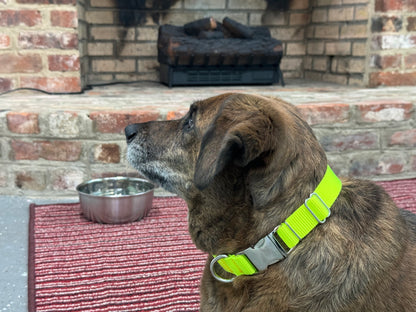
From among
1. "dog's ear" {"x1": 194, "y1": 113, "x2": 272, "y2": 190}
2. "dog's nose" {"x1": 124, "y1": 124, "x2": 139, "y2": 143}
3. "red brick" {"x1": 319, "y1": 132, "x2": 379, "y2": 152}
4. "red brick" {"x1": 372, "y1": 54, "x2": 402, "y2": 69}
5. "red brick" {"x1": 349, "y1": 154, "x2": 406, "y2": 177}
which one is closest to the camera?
"dog's ear" {"x1": 194, "y1": 113, "x2": 272, "y2": 190}

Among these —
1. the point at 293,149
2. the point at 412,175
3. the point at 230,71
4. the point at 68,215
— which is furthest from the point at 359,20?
the point at 293,149

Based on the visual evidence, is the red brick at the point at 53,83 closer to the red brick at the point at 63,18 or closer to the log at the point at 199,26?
the red brick at the point at 63,18

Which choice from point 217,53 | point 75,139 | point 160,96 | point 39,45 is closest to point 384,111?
point 217,53

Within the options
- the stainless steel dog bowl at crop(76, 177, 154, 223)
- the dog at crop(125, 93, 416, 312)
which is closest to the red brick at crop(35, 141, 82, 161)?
the stainless steel dog bowl at crop(76, 177, 154, 223)

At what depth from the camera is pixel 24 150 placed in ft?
8.78

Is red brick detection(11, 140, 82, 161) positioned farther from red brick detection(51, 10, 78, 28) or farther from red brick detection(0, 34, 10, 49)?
red brick detection(51, 10, 78, 28)

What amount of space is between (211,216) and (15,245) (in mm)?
1268

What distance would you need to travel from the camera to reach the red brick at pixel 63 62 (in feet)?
10.5

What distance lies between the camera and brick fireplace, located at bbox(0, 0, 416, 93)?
3127mm

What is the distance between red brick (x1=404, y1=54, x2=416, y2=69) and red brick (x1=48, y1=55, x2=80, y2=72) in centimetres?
249

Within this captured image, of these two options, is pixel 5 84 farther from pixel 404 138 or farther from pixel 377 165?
pixel 404 138

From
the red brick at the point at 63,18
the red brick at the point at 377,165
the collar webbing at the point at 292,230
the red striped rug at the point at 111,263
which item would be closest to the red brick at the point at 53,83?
the red brick at the point at 63,18

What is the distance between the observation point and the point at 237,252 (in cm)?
128

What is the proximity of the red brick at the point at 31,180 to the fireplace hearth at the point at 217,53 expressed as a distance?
4.81 ft
